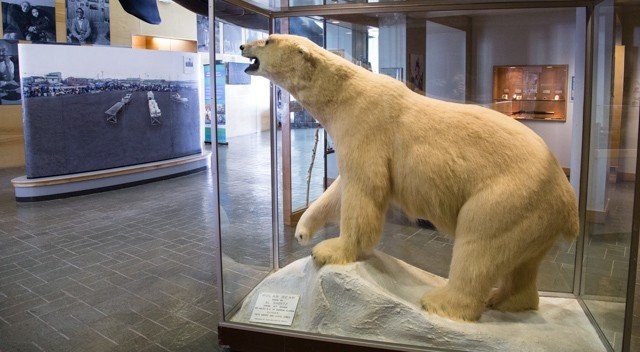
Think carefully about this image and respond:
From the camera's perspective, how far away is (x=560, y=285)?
3289 mm

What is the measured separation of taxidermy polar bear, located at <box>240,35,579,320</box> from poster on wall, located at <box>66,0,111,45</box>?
9.46 m

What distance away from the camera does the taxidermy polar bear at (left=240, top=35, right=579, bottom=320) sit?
2.27 metres

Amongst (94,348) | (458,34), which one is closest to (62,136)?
(94,348)

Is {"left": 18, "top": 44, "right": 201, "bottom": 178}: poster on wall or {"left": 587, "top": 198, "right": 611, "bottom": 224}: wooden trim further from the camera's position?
{"left": 18, "top": 44, "right": 201, "bottom": 178}: poster on wall

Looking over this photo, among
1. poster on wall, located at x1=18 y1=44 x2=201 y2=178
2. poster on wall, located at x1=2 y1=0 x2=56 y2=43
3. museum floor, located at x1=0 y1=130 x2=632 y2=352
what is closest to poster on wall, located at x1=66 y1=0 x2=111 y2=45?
poster on wall, located at x1=2 y1=0 x2=56 y2=43

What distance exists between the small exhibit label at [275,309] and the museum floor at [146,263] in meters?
0.22

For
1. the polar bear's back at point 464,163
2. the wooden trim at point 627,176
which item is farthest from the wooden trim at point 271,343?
the wooden trim at point 627,176

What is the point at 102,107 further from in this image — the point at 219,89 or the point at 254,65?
the point at 254,65

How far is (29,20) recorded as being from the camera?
10039 millimetres

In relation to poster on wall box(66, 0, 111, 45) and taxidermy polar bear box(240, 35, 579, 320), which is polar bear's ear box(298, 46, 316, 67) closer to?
taxidermy polar bear box(240, 35, 579, 320)

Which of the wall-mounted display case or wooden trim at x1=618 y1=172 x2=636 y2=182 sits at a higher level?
the wall-mounted display case

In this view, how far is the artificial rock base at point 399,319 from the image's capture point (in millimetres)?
2307

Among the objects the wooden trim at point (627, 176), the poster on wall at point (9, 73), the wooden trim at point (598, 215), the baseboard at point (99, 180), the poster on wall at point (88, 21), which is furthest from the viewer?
the poster on wall at point (88, 21)

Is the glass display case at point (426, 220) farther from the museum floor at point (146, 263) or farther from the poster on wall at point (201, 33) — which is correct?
the poster on wall at point (201, 33)
